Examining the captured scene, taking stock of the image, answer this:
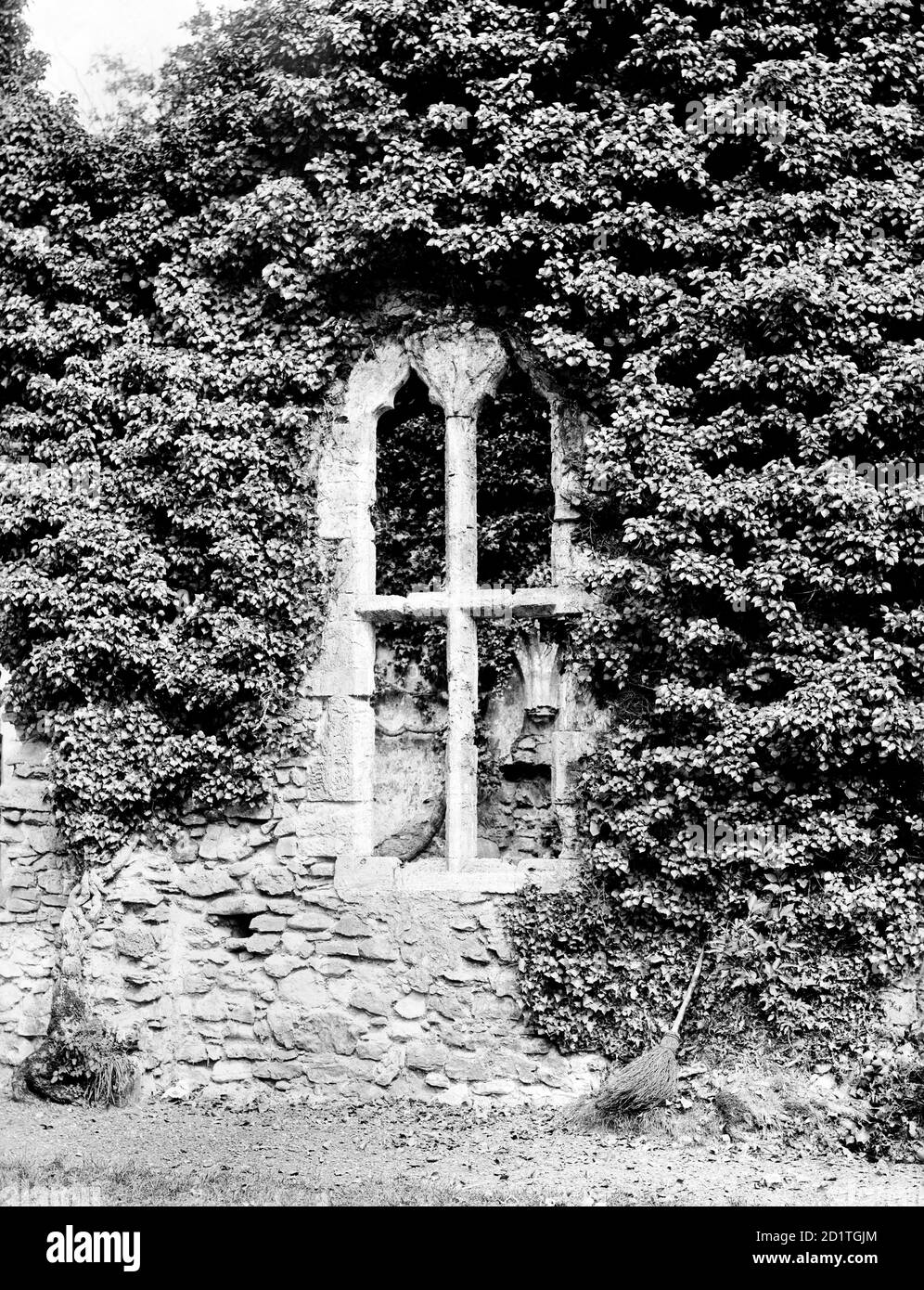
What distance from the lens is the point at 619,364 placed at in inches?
274

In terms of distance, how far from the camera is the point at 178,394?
730cm

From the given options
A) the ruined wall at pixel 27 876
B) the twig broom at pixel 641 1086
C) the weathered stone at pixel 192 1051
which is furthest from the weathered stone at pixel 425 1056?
the ruined wall at pixel 27 876

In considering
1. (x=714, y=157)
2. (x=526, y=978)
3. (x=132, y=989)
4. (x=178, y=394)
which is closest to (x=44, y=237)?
(x=178, y=394)

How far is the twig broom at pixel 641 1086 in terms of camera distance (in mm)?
6121

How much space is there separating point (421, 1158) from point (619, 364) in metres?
4.68

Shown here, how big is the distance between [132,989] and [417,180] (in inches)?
209

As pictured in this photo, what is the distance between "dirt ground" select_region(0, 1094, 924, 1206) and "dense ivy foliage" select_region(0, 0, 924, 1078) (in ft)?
2.37

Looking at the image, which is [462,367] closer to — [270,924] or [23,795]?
[270,924]

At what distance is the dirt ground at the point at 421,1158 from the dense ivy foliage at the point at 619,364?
28.4 inches

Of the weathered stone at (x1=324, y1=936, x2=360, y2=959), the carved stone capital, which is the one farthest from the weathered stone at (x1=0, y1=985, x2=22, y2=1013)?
the carved stone capital

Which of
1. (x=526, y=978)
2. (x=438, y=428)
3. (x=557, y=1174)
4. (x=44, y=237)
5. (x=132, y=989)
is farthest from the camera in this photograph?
(x=438, y=428)

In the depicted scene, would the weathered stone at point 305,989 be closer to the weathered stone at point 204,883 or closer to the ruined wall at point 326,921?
the ruined wall at point 326,921

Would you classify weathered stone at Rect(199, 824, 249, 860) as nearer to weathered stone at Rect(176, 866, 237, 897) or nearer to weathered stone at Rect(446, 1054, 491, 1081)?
weathered stone at Rect(176, 866, 237, 897)

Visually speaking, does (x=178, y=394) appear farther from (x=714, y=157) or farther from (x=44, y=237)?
(x=714, y=157)
